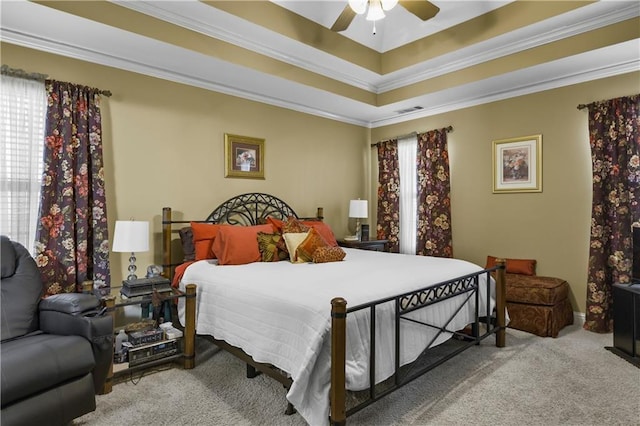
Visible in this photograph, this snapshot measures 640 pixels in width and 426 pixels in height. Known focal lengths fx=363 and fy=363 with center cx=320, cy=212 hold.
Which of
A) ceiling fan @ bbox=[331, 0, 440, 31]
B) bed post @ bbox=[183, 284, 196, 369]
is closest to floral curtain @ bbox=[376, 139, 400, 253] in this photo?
ceiling fan @ bbox=[331, 0, 440, 31]

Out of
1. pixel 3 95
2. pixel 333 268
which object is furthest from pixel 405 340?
pixel 3 95

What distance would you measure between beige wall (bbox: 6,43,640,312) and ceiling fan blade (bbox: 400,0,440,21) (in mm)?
2027

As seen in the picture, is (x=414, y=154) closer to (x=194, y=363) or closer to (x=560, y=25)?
(x=560, y=25)

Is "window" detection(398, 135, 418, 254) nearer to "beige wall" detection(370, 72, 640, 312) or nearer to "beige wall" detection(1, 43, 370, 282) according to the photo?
"beige wall" detection(370, 72, 640, 312)

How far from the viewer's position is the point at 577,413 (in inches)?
86.5

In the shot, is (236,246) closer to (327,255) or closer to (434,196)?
Answer: (327,255)

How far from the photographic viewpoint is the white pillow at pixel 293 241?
339 centimetres

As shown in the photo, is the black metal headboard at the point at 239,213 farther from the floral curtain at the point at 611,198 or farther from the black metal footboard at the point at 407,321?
the floral curtain at the point at 611,198

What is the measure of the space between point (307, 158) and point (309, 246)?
188cm

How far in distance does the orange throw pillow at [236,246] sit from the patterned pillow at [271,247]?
0.05 metres

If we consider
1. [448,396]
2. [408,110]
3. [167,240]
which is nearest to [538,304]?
[448,396]

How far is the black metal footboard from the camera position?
70.2 inches

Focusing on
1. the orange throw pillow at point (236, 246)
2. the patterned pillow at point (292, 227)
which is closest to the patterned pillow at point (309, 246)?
the patterned pillow at point (292, 227)

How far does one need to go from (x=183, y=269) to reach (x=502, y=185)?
3.72 meters
